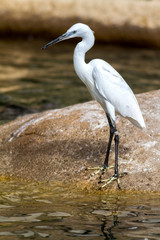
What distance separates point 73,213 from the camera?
5266mm

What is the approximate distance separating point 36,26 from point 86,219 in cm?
1426

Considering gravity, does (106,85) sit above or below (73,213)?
above

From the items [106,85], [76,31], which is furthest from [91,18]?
[106,85]

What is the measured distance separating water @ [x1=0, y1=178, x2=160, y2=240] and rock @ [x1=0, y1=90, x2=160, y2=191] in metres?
0.29

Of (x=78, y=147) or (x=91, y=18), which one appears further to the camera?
(x=91, y=18)

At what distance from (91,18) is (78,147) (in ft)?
37.3

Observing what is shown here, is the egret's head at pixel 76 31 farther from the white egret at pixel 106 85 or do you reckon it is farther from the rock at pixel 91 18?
the rock at pixel 91 18

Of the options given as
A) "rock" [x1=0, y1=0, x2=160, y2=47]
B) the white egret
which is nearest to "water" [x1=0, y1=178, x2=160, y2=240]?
the white egret

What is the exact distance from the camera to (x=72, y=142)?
273 inches

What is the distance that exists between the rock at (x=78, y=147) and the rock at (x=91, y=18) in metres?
9.76

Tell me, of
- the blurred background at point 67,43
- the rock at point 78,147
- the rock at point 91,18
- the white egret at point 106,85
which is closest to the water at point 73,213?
the rock at point 78,147

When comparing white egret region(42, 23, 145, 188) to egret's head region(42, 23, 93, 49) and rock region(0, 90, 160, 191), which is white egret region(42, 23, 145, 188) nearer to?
egret's head region(42, 23, 93, 49)

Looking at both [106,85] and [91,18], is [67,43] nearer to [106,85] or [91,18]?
[91,18]

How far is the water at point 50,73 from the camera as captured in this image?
11781mm
